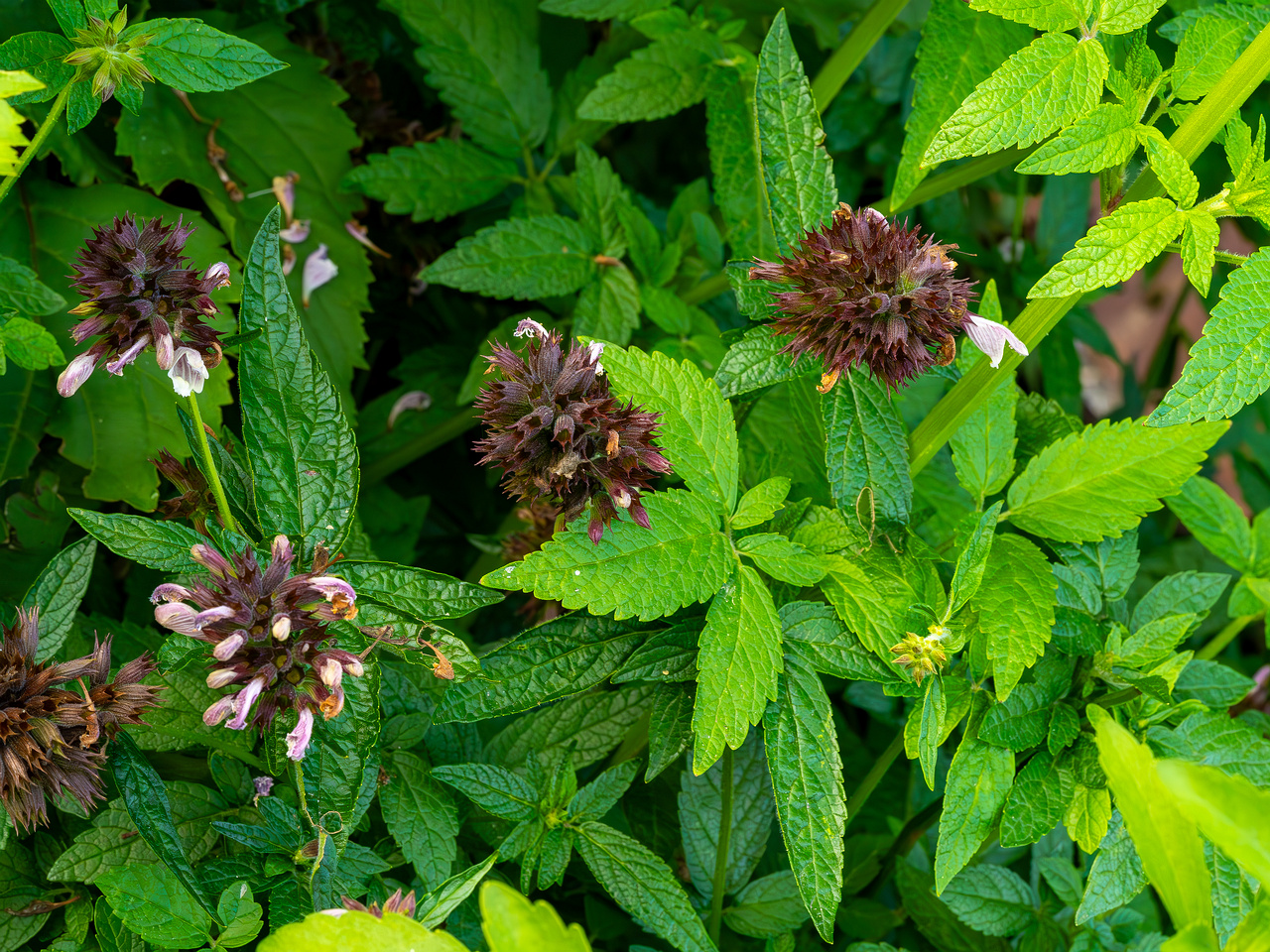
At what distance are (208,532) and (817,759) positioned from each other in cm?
62

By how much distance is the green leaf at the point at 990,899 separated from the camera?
121 cm

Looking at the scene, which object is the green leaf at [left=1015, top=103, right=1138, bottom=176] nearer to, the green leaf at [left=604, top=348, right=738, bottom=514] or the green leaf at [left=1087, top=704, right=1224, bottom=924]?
the green leaf at [left=604, top=348, right=738, bottom=514]

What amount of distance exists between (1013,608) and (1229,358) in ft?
1.00

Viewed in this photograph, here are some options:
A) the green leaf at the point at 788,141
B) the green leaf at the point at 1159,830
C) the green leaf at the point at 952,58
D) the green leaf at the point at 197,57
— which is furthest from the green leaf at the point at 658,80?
the green leaf at the point at 1159,830

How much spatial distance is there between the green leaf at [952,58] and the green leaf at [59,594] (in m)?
1.04

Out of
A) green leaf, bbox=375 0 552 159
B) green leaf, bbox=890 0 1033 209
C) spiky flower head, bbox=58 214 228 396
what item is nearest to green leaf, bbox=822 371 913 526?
green leaf, bbox=890 0 1033 209

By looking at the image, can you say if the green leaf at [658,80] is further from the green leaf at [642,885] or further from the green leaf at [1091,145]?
the green leaf at [642,885]

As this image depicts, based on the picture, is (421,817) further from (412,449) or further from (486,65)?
(486,65)

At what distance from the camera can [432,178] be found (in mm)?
1578

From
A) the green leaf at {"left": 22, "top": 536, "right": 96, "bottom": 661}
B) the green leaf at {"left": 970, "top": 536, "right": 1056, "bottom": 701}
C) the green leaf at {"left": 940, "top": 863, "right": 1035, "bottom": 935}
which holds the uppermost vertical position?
the green leaf at {"left": 970, "top": 536, "right": 1056, "bottom": 701}

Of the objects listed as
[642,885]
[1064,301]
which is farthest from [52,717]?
[1064,301]

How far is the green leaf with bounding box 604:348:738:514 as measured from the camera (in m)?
0.99

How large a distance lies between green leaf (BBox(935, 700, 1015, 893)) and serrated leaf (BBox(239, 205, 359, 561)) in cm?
67

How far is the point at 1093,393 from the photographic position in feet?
11.0
